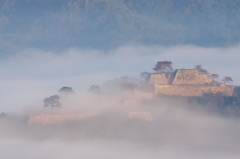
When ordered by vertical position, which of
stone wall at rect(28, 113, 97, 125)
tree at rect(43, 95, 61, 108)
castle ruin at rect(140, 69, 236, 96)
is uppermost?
castle ruin at rect(140, 69, 236, 96)

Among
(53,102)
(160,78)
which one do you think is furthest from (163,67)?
(53,102)

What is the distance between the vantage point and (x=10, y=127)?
46781 mm

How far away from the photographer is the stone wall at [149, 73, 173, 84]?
169 ft

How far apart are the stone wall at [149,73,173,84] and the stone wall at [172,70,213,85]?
2.87 feet

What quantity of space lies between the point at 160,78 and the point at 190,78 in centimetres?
334

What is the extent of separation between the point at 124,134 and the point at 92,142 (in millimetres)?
3131

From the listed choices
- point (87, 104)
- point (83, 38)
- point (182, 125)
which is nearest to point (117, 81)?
point (87, 104)

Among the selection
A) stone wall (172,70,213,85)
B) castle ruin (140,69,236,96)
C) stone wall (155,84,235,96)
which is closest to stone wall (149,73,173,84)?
castle ruin (140,69,236,96)

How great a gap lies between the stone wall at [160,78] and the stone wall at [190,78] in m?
0.87

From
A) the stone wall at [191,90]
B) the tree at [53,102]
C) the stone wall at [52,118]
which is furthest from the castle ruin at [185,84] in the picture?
the tree at [53,102]

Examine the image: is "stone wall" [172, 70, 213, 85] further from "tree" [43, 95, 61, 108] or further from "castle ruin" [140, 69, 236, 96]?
"tree" [43, 95, 61, 108]

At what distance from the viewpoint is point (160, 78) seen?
5169 cm

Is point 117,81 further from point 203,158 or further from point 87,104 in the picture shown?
point 203,158

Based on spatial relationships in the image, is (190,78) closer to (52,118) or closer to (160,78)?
(160,78)
